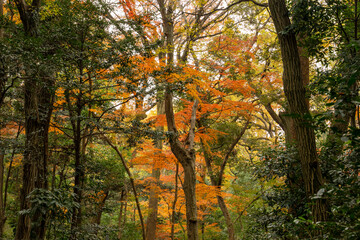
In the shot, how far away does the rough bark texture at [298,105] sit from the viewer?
3340mm

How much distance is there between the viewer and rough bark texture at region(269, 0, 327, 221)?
334 centimetres

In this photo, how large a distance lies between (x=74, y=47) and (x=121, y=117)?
1.77 meters

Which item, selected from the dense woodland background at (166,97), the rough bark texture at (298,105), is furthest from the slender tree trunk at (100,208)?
the rough bark texture at (298,105)

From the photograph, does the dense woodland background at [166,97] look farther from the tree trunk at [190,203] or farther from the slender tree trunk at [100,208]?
the slender tree trunk at [100,208]

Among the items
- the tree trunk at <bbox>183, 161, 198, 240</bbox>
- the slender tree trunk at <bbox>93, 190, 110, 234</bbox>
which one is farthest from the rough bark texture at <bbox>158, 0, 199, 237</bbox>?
the slender tree trunk at <bbox>93, 190, 110, 234</bbox>

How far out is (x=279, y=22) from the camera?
3746mm

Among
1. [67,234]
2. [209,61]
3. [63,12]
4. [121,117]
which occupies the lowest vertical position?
[67,234]

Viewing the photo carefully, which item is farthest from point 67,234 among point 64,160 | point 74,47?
point 74,47

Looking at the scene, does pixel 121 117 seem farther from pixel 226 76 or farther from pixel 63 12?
pixel 226 76

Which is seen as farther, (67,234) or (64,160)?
(64,160)

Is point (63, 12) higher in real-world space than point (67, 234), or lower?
higher

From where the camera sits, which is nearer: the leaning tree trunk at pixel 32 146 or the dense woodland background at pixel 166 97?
the dense woodland background at pixel 166 97

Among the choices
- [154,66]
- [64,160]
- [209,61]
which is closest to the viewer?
[154,66]

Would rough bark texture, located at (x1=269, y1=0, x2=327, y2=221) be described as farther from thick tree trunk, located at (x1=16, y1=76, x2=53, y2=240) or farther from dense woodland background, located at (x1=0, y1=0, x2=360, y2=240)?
thick tree trunk, located at (x1=16, y1=76, x2=53, y2=240)
